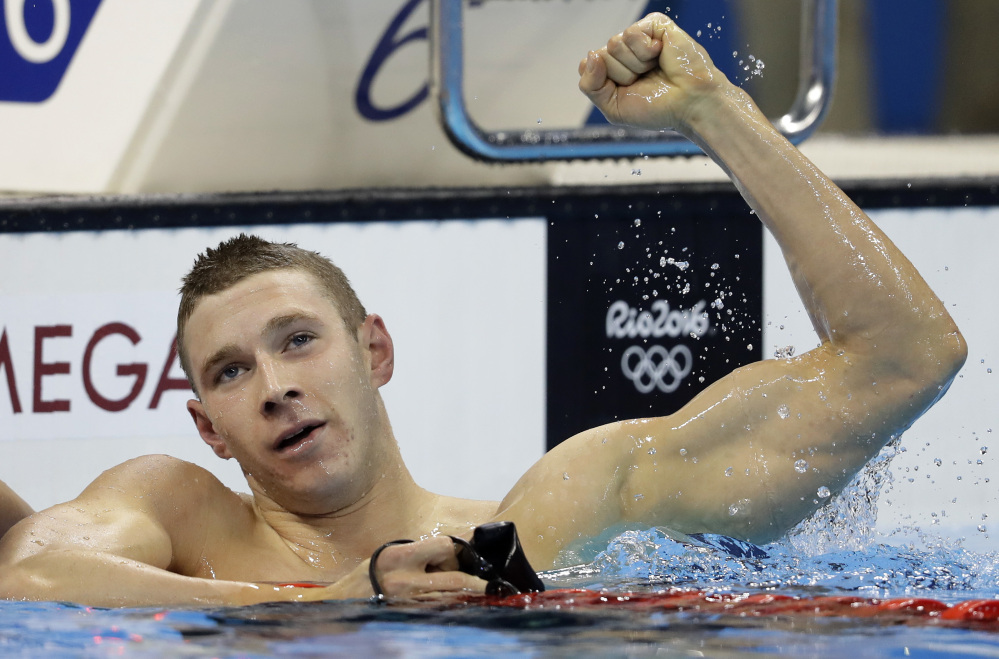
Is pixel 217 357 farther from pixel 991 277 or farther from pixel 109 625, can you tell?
pixel 991 277

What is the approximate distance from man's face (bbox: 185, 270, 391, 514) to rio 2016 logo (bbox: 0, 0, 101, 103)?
53.4 inches

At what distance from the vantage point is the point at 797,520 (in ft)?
5.55

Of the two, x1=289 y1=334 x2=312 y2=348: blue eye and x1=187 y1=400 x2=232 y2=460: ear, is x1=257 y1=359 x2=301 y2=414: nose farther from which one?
x1=187 y1=400 x2=232 y2=460: ear

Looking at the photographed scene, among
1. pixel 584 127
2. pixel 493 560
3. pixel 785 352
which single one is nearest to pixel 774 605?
pixel 493 560

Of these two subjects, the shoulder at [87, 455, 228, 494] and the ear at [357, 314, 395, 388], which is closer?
the shoulder at [87, 455, 228, 494]

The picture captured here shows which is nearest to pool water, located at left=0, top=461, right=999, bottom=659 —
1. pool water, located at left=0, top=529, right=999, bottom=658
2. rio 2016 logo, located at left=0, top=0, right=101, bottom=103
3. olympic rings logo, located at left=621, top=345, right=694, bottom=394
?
pool water, located at left=0, top=529, right=999, bottom=658

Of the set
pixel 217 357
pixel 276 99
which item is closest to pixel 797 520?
pixel 217 357

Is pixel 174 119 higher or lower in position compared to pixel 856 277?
higher

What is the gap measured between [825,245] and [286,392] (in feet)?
2.44

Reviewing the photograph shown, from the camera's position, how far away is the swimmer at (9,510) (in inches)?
66.1

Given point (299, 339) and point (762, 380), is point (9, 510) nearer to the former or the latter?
point (299, 339)

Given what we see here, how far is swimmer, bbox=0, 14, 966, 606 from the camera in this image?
1.57m

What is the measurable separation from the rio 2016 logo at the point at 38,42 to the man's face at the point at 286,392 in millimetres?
1357

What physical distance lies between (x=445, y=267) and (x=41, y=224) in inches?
36.8
